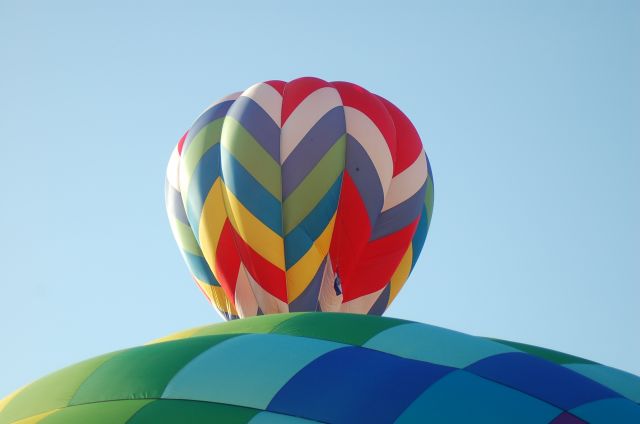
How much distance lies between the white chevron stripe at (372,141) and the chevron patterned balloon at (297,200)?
0.01 m

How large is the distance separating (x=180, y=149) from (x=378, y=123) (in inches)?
89.6

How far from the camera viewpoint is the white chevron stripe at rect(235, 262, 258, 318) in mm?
12141

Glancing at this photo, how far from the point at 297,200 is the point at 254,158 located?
2.09 feet

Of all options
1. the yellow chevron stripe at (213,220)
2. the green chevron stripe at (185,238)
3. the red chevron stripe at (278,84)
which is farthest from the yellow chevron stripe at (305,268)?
the red chevron stripe at (278,84)

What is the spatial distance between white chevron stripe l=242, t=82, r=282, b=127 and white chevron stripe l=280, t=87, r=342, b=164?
0.19 m

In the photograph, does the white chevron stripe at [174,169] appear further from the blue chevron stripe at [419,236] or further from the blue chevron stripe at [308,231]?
the blue chevron stripe at [419,236]

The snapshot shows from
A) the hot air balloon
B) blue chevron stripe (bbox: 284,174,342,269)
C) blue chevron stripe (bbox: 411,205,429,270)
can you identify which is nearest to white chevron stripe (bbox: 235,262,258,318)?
blue chevron stripe (bbox: 284,174,342,269)

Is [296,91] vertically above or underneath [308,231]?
above

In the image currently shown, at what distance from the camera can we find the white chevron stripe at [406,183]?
42.5ft

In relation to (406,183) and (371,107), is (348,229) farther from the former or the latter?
(371,107)

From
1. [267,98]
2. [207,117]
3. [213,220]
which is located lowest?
[213,220]

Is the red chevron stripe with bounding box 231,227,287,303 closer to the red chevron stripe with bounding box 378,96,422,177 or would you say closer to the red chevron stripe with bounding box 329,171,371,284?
the red chevron stripe with bounding box 329,171,371,284

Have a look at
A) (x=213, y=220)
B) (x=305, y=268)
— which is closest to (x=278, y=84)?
(x=213, y=220)

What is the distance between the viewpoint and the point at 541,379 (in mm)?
6434
